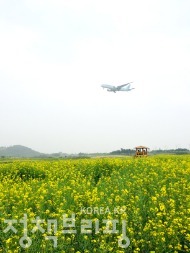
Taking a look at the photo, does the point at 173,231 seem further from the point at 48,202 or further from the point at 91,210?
the point at 48,202

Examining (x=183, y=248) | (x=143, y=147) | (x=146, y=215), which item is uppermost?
(x=143, y=147)

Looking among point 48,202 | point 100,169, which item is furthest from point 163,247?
point 100,169

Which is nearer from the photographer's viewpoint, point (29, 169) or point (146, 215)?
point (146, 215)

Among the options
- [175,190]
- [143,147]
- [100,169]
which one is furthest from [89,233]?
[143,147]

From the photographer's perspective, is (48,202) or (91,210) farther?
(48,202)

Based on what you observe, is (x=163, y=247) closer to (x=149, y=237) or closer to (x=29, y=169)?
(x=149, y=237)

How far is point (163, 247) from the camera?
6.97m

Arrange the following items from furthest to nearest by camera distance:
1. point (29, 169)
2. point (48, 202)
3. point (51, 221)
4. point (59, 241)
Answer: point (29, 169) → point (48, 202) → point (51, 221) → point (59, 241)

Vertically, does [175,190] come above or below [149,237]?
above

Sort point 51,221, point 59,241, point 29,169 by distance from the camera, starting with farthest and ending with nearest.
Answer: point 29,169 < point 51,221 < point 59,241

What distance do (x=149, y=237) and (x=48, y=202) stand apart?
3.54 m

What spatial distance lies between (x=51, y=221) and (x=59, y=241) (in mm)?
1193

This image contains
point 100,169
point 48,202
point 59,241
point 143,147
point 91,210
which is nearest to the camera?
point 59,241

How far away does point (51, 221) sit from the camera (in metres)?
7.86
